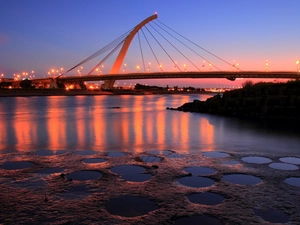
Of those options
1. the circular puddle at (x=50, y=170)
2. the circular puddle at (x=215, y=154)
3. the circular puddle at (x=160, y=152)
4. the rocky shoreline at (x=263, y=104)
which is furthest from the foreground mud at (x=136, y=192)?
the rocky shoreline at (x=263, y=104)

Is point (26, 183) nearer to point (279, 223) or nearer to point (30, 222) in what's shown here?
point (30, 222)

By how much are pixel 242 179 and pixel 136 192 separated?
6.97ft

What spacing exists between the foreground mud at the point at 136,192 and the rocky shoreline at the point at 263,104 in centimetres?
1153

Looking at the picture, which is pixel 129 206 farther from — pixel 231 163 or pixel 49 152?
pixel 49 152

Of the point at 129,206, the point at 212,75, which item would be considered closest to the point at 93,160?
the point at 129,206

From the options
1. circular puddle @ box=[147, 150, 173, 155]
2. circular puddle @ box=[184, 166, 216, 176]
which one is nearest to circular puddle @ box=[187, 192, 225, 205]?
circular puddle @ box=[184, 166, 216, 176]

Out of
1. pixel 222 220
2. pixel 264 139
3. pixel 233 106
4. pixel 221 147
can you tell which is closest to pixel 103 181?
pixel 222 220

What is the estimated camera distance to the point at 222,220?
3984 millimetres

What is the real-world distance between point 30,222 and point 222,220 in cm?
250

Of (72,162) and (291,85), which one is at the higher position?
(291,85)

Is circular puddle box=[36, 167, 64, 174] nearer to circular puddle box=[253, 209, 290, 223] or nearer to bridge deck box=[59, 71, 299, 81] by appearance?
circular puddle box=[253, 209, 290, 223]

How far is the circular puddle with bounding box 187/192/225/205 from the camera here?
4.61 m

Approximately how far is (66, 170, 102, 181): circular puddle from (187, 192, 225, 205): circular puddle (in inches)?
80.7

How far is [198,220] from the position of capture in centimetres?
403
